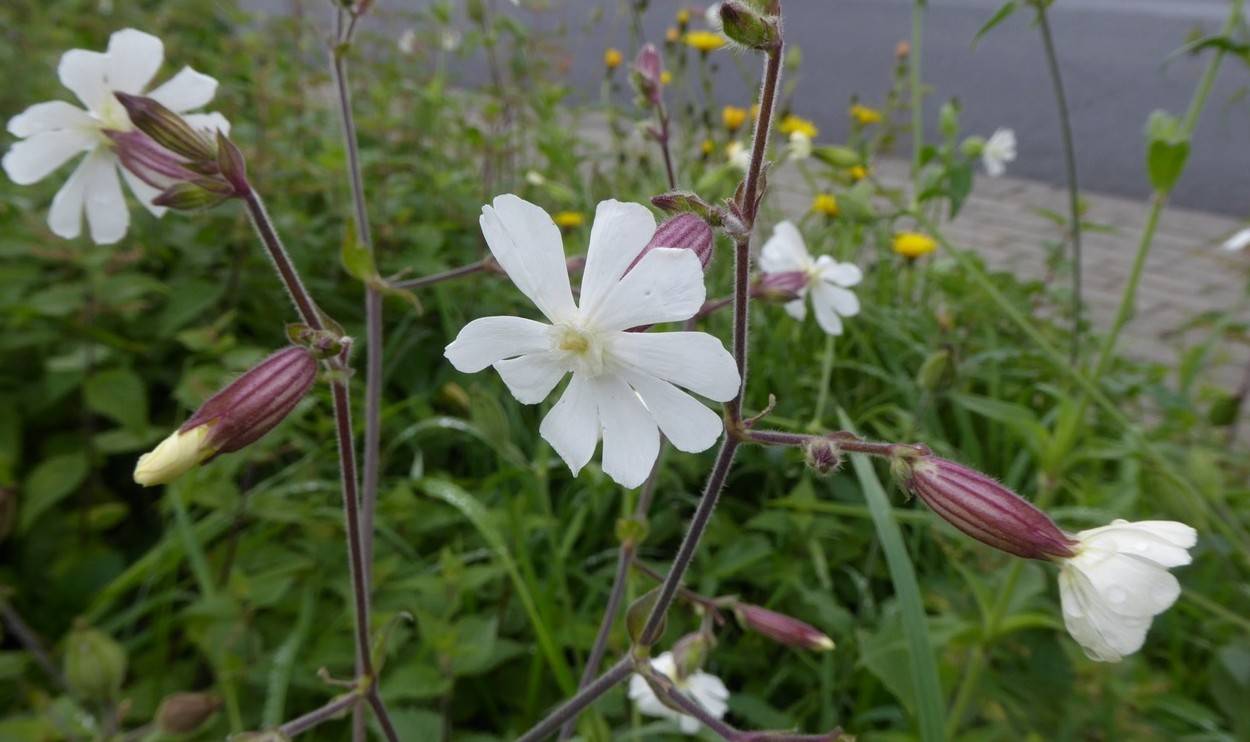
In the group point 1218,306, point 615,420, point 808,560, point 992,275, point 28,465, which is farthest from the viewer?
point 1218,306

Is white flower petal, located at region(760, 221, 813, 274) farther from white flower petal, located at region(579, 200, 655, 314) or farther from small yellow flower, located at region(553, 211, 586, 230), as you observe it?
small yellow flower, located at region(553, 211, 586, 230)

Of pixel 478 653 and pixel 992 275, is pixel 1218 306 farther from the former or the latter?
pixel 478 653

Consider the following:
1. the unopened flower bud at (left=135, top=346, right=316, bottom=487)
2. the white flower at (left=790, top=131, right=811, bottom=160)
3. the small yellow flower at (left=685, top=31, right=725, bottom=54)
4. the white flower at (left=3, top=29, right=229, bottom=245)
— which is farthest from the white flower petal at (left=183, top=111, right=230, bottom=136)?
the small yellow flower at (left=685, top=31, right=725, bottom=54)

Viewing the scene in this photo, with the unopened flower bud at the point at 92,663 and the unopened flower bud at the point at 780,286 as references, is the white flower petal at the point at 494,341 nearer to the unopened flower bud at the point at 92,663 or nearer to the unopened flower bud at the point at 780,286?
the unopened flower bud at the point at 780,286

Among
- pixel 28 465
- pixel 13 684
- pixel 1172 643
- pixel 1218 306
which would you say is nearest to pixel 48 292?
pixel 28 465

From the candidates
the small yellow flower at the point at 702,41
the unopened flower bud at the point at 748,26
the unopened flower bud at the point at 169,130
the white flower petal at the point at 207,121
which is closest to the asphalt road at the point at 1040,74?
the small yellow flower at the point at 702,41
